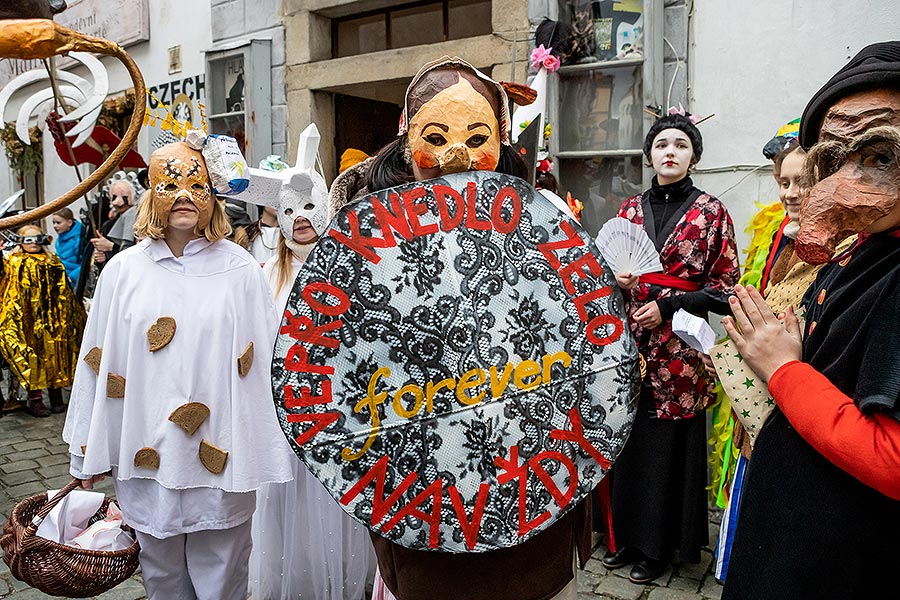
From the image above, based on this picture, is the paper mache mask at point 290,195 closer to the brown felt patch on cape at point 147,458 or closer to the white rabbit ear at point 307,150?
the white rabbit ear at point 307,150

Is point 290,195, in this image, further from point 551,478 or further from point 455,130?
point 551,478

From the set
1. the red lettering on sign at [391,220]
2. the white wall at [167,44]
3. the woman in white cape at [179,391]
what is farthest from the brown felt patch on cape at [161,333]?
the white wall at [167,44]

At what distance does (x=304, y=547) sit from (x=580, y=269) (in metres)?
2.14

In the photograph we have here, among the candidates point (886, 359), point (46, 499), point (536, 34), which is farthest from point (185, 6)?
point (886, 359)

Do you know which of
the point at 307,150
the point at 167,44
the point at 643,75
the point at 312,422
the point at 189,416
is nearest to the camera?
the point at 312,422

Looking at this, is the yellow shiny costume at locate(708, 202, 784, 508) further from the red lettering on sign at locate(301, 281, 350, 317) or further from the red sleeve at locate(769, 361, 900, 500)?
the red lettering on sign at locate(301, 281, 350, 317)

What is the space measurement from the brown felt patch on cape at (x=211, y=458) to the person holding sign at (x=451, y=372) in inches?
31.2

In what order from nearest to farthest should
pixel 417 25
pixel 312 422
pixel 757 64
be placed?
pixel 312 422 → pixel 757 64 → pixel 417 25

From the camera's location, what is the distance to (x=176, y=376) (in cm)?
250

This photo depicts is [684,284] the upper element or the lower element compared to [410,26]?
lower

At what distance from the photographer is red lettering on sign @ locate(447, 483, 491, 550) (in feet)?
5.05

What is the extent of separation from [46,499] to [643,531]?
2.66m

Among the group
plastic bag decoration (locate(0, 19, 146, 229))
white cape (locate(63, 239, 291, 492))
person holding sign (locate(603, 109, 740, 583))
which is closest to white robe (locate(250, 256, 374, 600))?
white cape (locate(63, 239, 291, 492))

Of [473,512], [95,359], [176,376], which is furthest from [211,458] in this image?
[473,512]
